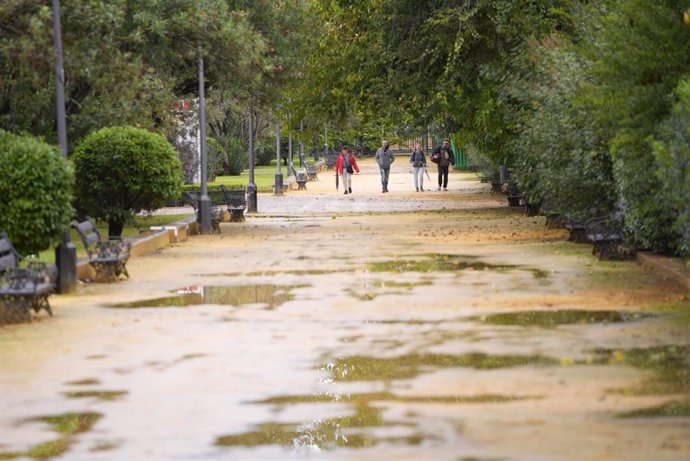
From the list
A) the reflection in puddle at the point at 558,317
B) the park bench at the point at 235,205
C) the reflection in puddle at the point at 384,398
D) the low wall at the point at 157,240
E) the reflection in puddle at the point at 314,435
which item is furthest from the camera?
the park bench at the point at 235,205

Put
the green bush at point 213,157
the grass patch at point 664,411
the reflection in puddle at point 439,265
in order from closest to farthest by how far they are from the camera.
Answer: the grass patch at point 664,411
the reflection in puddle at point 439,265
the green bush at point 213,157

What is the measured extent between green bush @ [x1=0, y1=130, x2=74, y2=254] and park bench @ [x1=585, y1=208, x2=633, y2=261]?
8.40m

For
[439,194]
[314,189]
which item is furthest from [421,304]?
[314,189]

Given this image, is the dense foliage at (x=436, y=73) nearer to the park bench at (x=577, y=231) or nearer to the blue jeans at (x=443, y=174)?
the park bench at (x=577, y=231)

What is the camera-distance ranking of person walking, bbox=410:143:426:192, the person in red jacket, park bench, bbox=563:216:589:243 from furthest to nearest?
person walking, bbox=410:143:426:192 < the person in red jacket < park bench, bbox=563:216:589:243

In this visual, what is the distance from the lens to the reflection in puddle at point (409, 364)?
1277 centimetres

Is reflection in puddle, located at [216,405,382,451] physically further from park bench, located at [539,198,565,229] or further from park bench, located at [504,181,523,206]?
park bench, located at [504,181,523,206]

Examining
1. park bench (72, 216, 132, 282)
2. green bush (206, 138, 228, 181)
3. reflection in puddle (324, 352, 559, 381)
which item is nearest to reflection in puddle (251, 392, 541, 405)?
reflection in puddle (324, 352, 559, 381)

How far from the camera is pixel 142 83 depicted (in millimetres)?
29766

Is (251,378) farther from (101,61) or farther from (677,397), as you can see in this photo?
(101,61)

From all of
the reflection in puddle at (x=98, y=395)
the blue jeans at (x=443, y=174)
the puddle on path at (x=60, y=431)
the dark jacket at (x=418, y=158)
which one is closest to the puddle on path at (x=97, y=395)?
the reflection in puddle at (x=98, y=395)

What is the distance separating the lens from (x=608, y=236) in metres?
24.1

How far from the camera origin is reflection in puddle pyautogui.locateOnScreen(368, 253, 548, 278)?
23.2 meters

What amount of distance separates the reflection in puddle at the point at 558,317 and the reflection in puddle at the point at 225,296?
2.98m
